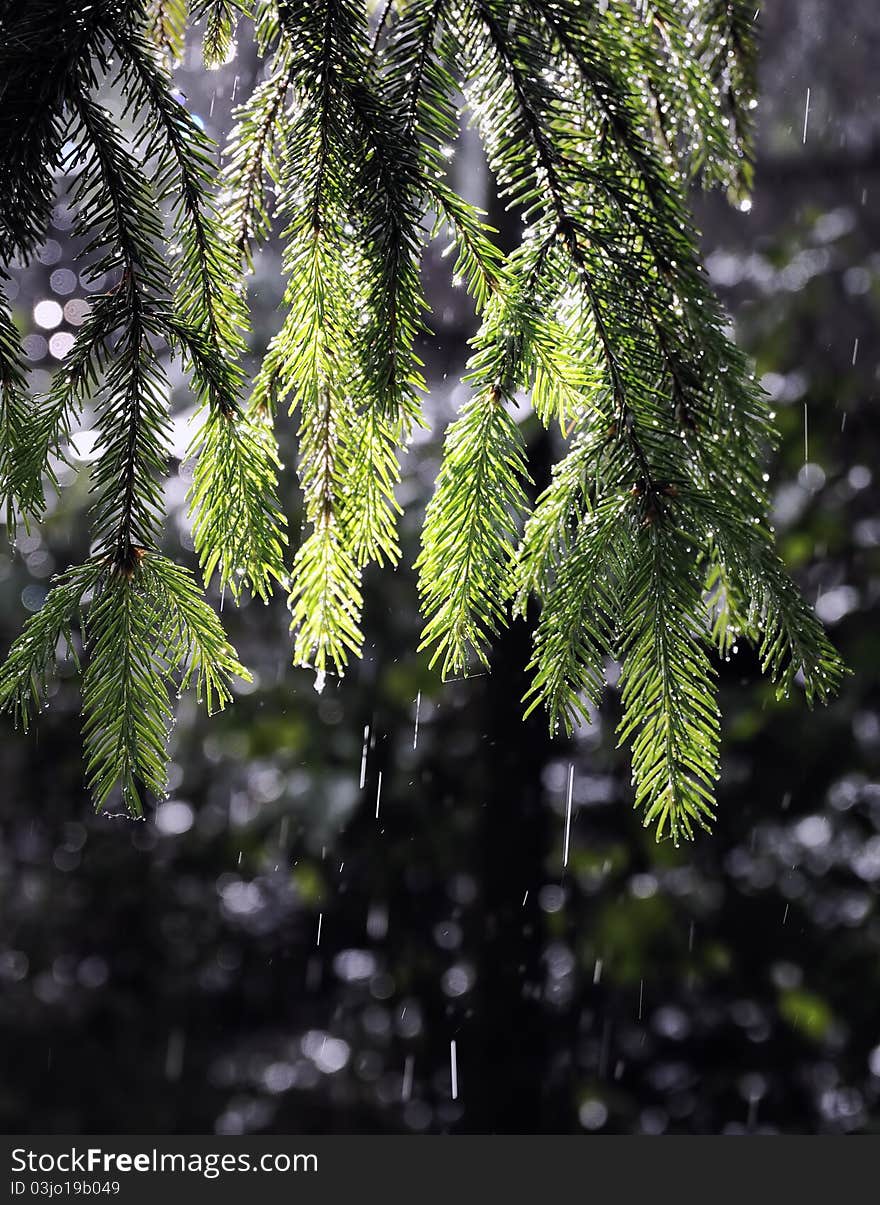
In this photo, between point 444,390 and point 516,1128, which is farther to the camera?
point 444,390

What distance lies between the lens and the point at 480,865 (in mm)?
2680

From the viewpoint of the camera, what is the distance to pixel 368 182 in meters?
0.67

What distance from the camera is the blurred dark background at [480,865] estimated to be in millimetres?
2871

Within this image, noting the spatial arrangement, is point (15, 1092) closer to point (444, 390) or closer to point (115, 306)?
point (444, 390)

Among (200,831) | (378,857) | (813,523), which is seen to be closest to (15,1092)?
(200,831)

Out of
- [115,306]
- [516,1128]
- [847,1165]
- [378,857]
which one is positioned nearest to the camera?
[115,306]

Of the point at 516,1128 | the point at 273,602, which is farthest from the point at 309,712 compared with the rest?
the point at 516,1128

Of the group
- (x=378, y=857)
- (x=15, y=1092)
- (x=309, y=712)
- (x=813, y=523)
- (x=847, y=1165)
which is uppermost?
(x=813, y=523)

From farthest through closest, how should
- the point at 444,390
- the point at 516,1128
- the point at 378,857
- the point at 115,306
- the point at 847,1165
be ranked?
the point at 378,857, the point at 444,390, the point at 516,1128, the point at 847,1165, the point at 115,306

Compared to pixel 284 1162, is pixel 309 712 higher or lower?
higher

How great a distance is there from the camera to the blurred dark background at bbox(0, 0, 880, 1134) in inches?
113

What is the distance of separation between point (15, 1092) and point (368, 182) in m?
3.52

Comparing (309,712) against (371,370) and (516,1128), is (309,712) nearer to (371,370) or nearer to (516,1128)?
(516,1128)

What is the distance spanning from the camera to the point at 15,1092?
326 cm
